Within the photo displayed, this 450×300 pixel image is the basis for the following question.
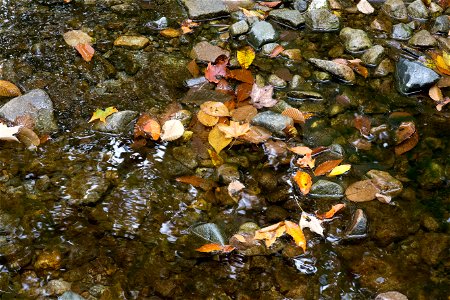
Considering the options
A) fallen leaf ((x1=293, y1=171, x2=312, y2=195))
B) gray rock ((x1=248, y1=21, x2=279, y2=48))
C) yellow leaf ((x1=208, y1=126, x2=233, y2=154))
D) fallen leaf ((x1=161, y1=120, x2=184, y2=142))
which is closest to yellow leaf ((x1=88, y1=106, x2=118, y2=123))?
fallen leaf ((x1=161, y1=120, x2=184, y2=142))

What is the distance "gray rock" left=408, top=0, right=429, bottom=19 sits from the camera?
5.17 metres

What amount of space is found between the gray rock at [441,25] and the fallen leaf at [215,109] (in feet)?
9.07

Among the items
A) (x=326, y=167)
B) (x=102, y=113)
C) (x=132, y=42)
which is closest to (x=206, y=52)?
A: (x=132, y=42)

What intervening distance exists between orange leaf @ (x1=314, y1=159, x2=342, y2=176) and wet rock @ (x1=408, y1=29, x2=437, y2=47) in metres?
2.10

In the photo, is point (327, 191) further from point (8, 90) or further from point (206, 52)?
point (8, 90)

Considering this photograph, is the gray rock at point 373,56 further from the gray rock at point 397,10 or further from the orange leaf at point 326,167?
the orange leaf at point 326,167

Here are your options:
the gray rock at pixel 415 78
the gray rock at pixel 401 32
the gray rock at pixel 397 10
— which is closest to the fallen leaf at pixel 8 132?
the gray rock at pixel 415 78

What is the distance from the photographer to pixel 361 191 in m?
3.31

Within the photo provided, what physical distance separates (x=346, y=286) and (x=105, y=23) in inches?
146

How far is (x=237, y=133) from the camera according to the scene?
11.9ft

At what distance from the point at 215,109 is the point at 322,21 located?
1989mm

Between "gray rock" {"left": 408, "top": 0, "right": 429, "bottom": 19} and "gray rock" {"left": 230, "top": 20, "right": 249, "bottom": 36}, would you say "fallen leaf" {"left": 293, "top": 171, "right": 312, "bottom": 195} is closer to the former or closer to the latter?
"gray rock" {"left": 230, "top": 20, "right": 249, "bottom": 36}

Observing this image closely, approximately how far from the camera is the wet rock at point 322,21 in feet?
16.4

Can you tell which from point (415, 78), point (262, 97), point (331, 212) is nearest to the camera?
point (331, 212)
